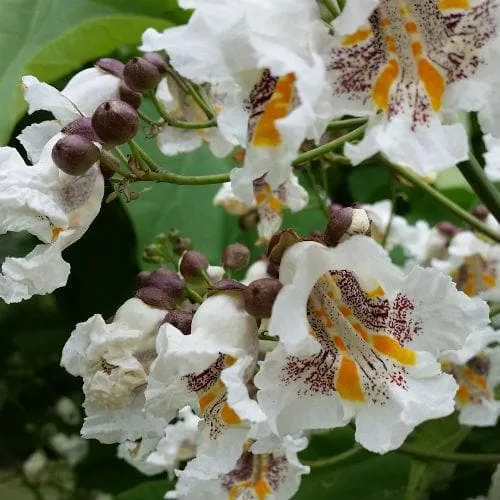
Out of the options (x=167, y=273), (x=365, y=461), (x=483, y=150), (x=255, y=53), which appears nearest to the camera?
(x=255, y=53)

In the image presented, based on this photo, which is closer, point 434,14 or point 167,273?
point 434,14

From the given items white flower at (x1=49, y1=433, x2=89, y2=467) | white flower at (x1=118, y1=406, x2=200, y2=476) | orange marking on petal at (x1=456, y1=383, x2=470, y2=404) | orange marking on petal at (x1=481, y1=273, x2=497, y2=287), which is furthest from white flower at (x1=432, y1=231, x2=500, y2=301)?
white flower at (x1=49, y1=433, x2=89, y2=467)

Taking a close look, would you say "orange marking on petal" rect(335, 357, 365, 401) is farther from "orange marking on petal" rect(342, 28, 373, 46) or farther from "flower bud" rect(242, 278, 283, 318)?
"orange marking on petal" rect(342, 28, 373, 46)

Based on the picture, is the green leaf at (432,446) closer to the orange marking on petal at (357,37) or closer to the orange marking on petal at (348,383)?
the orange marking on petal at (348,383)

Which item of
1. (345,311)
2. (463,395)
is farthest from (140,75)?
(463,395)

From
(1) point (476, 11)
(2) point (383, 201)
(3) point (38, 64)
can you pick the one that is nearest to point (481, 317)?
(1) point (476, 11)

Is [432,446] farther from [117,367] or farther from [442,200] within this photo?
[117,367]

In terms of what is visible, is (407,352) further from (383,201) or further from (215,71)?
(383,201)
